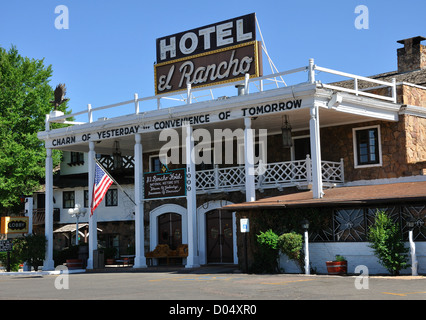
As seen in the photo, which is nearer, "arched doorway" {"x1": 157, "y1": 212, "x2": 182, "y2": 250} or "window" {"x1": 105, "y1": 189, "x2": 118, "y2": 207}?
"arched doorway" {"x1": 157, "y1": 212, "x2": 182, "y2": 250}

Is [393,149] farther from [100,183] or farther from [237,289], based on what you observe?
[100,183]

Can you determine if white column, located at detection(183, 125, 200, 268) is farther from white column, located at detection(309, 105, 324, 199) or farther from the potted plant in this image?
the potted plant

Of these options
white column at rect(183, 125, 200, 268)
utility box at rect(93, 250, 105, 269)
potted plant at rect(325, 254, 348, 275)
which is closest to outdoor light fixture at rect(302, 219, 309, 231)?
potted plant at rect(325, 254, 348, 275)

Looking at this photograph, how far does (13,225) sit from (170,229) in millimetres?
6881

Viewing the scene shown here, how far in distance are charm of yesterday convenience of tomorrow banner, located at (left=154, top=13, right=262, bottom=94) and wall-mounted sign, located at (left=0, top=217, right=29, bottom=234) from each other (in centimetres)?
818

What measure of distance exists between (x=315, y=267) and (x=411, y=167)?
18.7 ft

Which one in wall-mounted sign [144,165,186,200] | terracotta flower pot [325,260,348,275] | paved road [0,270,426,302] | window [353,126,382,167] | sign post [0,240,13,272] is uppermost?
window [353,126,382,167]

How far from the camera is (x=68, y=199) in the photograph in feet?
141

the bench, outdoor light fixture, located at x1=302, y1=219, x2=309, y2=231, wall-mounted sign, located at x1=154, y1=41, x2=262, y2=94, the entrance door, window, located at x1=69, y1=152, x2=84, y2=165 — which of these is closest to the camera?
outdoor light fixture, located at x1=302, y1=219, x2=309, y2=231

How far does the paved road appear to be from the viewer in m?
13.9

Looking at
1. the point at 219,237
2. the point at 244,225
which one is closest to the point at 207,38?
the point at 219,237

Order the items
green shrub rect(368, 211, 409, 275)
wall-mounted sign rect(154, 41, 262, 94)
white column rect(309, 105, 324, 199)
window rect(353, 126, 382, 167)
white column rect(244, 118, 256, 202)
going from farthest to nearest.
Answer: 1. wall-mounted sign rect(154, 41, 262, 94)
2. window rect(353, 126, 382, 167)
3. white column rect(244, 118, 256, 202)
4. white column rect(309, 105, 324, 199)
5. green shrub rect(368, 211, 409, 275)
